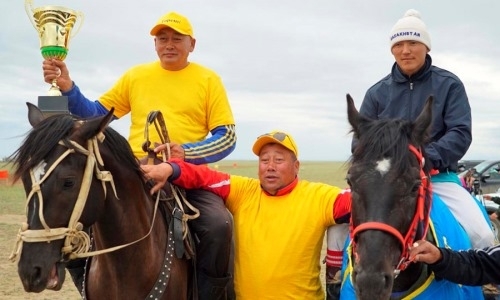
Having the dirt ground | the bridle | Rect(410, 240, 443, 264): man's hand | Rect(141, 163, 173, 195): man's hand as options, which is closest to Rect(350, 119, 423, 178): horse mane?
the bridle

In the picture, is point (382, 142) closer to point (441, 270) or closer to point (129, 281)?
point (441, 270)

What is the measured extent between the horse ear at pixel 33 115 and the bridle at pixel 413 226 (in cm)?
220

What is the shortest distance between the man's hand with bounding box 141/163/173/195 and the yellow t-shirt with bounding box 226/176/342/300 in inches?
27.9

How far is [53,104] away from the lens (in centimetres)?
455

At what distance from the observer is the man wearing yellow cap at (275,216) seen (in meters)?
4.21

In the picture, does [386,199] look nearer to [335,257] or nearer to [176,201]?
[335,257]

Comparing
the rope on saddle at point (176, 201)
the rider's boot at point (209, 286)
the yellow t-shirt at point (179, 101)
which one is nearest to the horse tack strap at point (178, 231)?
the rope on saddle at point (176, 201)

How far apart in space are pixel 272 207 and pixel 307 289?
2.16ft

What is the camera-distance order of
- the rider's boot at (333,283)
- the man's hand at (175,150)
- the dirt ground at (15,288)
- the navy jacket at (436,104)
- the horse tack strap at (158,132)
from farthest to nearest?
the dirt ground at (15,288) < the man's hand at (175,150) < the horse tack strap at (158,132) < the rider's boot at (333,283) < the navy jacket at (436,104)

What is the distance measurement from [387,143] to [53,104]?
2717 millimetres

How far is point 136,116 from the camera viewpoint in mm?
5113

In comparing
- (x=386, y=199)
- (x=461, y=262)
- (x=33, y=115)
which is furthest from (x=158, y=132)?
(x=461, y=262)

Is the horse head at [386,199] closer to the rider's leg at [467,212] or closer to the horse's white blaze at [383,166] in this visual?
the horse's white blaze at [383,166]

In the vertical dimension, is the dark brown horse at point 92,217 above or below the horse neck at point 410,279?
above
